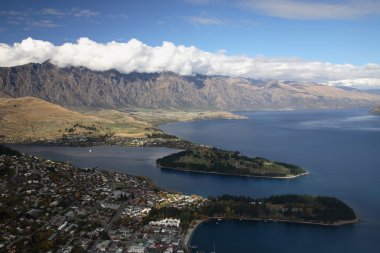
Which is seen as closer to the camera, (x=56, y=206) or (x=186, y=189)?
(x=56, y=206)

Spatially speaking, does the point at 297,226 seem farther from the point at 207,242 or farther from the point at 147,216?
the point at 147,216

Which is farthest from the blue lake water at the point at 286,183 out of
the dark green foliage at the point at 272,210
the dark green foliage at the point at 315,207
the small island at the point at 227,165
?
the small island at the point at 227,165

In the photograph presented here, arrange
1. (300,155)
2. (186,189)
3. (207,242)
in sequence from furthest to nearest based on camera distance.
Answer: (300,155) → (186,189) → (207,242)

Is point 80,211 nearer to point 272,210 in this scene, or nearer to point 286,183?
point 272,210

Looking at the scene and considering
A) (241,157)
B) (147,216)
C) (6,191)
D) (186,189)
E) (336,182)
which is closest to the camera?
(147,216)

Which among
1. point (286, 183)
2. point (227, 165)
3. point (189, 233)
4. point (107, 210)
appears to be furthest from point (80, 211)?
point (227, 165)

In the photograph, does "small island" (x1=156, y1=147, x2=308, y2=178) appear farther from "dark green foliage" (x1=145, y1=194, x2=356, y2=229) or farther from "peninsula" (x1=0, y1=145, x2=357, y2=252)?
"dark green foliage" (x1=145, y1=194, x2=356, y2=229)

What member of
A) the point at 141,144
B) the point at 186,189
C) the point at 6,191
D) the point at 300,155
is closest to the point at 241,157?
the point at 300,155
